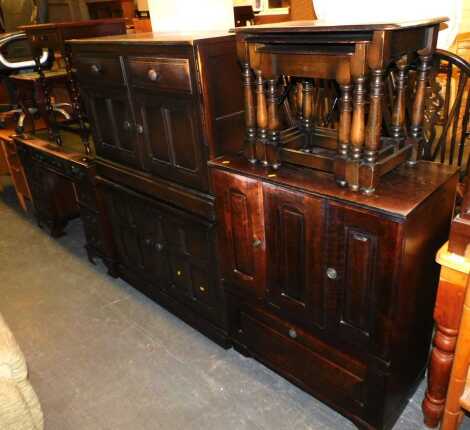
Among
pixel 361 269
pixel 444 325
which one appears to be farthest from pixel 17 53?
pixel 444 325

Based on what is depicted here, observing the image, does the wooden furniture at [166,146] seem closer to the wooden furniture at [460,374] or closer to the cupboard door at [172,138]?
the cupboard door at [172,138]

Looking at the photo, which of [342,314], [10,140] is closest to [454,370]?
[342,314]

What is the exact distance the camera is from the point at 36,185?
3168mm

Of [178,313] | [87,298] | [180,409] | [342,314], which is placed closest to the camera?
[342,314]

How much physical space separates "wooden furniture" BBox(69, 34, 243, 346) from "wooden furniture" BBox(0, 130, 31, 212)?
4.52ft

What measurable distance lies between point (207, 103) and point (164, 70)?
0.74ft

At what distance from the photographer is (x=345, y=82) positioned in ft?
4.04

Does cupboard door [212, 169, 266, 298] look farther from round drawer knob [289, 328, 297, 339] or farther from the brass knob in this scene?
the brass knob

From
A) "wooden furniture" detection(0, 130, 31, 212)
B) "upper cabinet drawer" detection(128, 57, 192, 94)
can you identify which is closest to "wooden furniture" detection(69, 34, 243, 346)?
"upper cabinet drawer" detection(128, 57, 192, 94)

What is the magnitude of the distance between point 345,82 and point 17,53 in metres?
3.63

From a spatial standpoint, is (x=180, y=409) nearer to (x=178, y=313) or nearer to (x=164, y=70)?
(x=178, y=313)

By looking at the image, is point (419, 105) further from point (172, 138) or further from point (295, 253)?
point (172, 138)

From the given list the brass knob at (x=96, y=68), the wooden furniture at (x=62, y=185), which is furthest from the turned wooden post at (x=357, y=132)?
the wooden furniture at (x=62, y=185)

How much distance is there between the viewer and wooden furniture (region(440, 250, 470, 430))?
123cm
